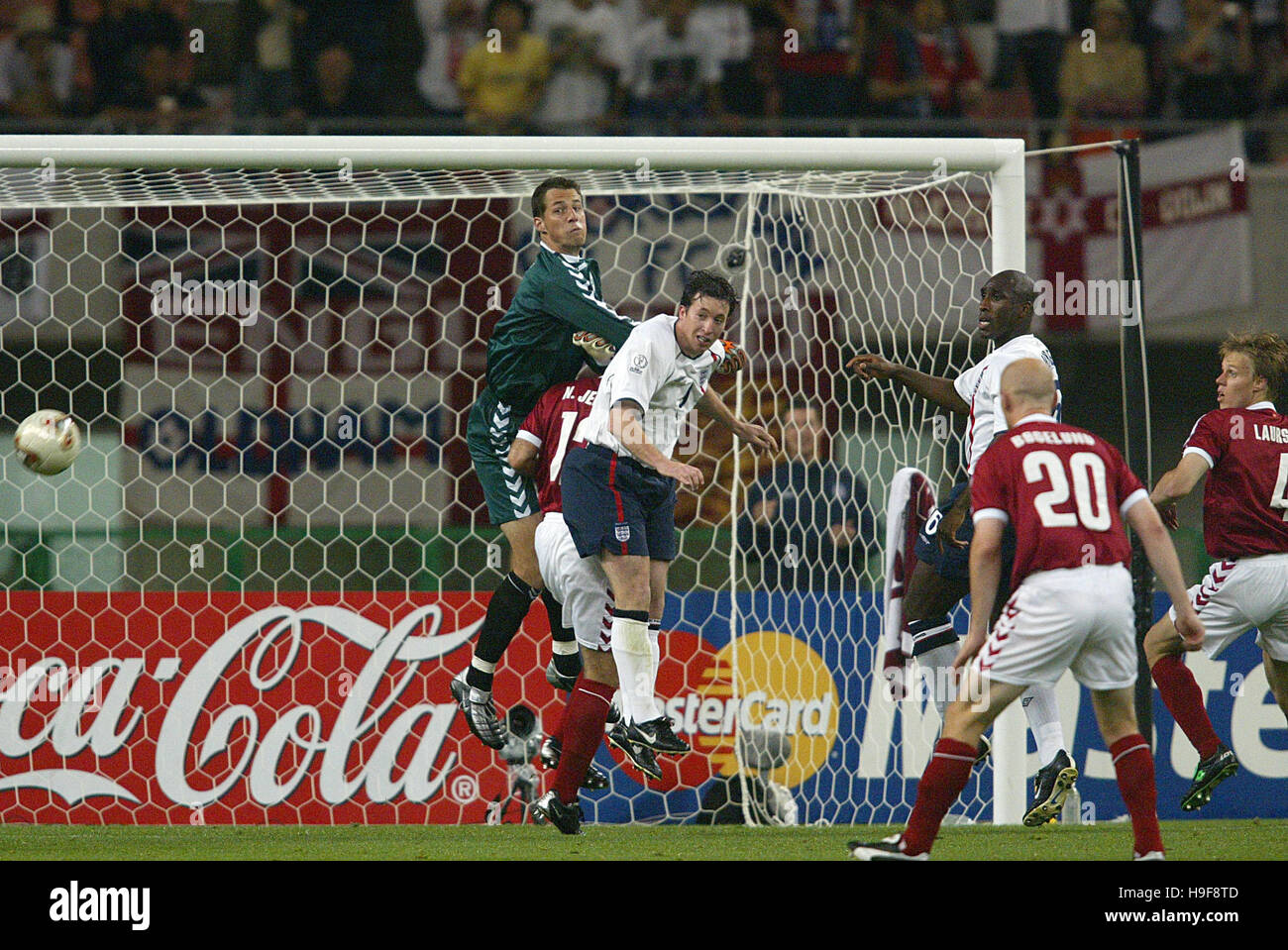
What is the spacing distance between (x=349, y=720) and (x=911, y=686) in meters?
2.44

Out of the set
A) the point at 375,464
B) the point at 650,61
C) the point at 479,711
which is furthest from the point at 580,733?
the point at 650,61

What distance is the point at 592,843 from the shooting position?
5.25 metres

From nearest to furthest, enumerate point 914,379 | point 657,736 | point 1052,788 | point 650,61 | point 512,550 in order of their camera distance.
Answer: point 657,736 < point 1052,788 < point 914,379 < point 512,550 < point 650,61

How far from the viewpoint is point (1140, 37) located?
1138cm

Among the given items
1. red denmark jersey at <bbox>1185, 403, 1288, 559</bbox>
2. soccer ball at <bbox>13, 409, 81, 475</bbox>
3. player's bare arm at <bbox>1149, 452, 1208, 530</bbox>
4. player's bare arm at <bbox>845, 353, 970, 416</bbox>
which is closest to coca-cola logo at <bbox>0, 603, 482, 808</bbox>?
soccer ball at <bbox>13, 409, 81, 475</bbox>

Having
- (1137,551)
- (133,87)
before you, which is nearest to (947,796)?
(1137,551)

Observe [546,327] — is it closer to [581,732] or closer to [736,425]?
[736,425]

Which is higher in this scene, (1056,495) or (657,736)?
(1056,495)

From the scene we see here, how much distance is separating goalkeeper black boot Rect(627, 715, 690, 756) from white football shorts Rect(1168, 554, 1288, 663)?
6.14 ft

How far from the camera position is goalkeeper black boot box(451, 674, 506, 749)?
19.3ft

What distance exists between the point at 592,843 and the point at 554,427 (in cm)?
147

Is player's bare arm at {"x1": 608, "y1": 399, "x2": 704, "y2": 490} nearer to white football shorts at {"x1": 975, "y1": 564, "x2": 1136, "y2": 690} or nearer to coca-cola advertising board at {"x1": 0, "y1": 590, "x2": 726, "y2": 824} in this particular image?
white football shorts at {"x1": 975, "y1": 564, "x2": 1136, "y2": 690}

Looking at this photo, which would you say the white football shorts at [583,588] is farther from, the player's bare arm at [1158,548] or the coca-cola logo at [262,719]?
the player's bare arm at [1158,548]

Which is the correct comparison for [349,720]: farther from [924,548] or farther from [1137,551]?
[1137,551]
